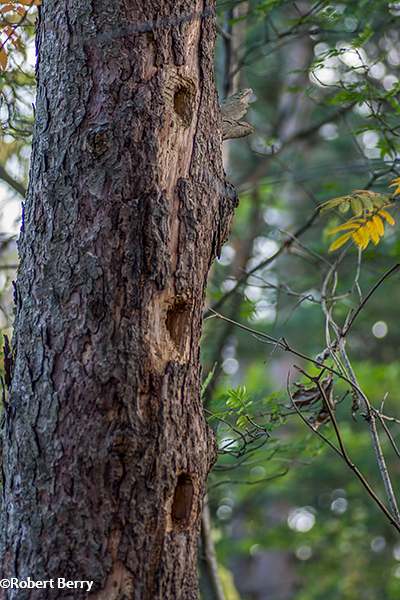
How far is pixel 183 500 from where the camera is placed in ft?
6.68

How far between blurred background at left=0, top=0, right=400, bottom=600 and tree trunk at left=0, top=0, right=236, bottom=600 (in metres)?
0.74

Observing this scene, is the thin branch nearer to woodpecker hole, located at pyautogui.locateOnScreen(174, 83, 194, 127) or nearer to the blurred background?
the blurred background

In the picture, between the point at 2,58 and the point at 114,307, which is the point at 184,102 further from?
the point at 2,58

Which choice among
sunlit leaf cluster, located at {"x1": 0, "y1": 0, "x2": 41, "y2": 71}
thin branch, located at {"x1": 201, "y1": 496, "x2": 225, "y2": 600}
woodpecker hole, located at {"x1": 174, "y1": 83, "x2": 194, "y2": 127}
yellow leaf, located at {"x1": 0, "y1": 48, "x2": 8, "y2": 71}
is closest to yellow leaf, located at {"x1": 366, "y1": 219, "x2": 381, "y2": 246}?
woodpecker hole, located at {"x1": 174, "y1": 83, "x2": 194, "y2": 127}

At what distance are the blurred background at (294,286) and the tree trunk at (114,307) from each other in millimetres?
745

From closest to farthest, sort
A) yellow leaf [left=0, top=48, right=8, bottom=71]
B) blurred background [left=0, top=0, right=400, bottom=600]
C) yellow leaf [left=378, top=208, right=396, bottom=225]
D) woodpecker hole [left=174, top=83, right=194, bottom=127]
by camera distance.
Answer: woodpecker hole [left=174, top=83, right=194, bottom=127]
yellow leaf [left=378, top=208, right=396, bottom=225]
yellow leaf [left=0, top=48, right=8, bottom=71]
blurred background [left=0, top=0, right=400, bottom=600]

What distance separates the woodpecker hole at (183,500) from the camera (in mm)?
2014

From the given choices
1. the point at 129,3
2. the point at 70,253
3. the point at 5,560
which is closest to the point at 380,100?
the point at 129,3

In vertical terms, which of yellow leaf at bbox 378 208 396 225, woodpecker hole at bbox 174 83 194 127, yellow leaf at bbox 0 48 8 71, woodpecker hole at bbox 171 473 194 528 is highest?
yellow leaf at bbox 0 48 8 71

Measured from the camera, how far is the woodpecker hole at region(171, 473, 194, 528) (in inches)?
79.3

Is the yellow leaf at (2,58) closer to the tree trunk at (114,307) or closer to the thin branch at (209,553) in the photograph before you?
the tree trunk at (114,307)

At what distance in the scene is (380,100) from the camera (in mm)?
3570

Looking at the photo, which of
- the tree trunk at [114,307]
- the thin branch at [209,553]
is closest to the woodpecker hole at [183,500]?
the tree trunk at [114,307]

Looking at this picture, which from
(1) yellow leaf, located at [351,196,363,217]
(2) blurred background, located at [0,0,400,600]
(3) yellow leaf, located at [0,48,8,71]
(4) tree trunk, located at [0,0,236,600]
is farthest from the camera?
(2) blurred background, located at [0,0,400,600]
